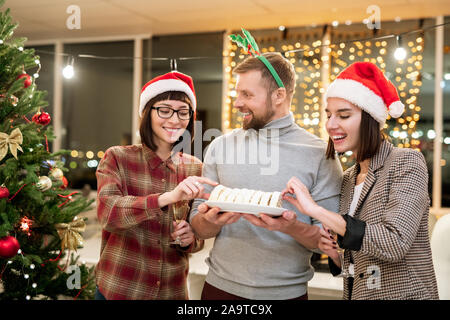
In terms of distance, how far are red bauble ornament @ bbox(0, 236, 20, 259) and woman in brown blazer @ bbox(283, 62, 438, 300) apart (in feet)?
3.81

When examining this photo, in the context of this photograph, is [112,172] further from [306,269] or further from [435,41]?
[435,41]

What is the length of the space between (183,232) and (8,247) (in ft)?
2.51

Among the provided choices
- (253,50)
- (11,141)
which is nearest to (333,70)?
(253,50)

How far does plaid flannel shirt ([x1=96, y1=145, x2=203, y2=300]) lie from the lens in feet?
5.47

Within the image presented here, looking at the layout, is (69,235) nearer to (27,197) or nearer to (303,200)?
(27,197)

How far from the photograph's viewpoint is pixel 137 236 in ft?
5.61

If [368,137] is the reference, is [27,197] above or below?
below

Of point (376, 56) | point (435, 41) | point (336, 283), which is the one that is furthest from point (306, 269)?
point (435, 41)

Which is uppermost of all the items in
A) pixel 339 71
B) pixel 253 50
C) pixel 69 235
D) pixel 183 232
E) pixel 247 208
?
pixel 339 71

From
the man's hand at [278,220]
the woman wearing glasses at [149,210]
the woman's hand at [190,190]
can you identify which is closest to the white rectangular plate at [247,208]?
the man's hand at [278,220]

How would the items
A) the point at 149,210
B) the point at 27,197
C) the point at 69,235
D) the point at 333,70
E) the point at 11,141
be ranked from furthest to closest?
the point at 333,70
the point at 69,235
the point at 27,197
the point at 11,141
the point at 149,210
